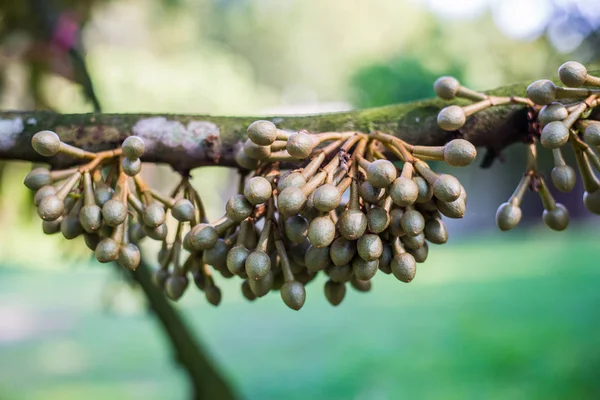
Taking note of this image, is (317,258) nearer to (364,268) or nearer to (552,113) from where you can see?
(364,268)

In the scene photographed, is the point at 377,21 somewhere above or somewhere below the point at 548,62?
below

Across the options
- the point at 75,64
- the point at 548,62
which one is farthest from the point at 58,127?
the point at 548,62

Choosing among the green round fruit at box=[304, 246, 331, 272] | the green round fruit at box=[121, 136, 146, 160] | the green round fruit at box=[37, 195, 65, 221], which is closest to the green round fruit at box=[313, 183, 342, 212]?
the green round fruit at box=[304, 246, 331, 272]

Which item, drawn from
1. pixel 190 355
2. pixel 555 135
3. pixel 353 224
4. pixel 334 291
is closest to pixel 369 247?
pixel 353 224

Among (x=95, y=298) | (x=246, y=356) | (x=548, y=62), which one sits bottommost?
(x=95, y=298)

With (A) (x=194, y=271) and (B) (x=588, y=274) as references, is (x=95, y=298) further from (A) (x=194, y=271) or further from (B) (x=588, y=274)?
(A) (x=194, y=271)

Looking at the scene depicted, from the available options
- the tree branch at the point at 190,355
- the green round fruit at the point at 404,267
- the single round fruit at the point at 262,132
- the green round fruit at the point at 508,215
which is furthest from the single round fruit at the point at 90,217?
the tree branch at the point at 190,355

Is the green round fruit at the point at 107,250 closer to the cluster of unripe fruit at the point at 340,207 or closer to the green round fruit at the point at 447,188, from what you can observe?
the cluster of unripe fruit at the point at 340,207
